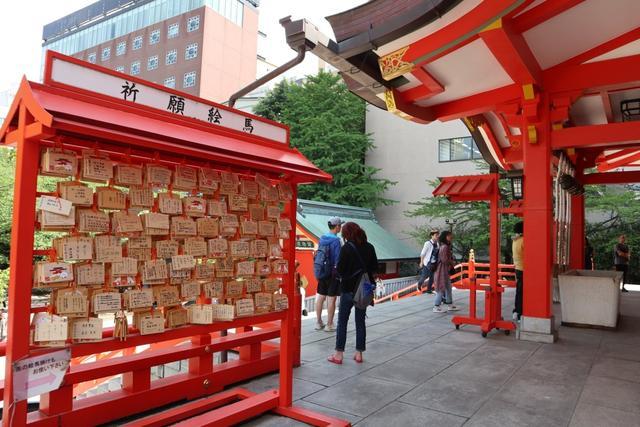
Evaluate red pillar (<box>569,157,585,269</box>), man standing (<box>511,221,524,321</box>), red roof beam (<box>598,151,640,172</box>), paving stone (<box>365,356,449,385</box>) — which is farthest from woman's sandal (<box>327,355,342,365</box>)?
red roof beam (<box>598,151,640,172</box>)

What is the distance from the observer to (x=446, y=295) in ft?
32.3

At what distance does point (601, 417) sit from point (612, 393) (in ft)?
2.46

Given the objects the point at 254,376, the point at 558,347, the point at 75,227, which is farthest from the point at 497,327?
the point at 75,227

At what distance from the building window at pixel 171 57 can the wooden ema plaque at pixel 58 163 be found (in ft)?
131

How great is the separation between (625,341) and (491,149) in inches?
205

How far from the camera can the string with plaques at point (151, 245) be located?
8.59 feet

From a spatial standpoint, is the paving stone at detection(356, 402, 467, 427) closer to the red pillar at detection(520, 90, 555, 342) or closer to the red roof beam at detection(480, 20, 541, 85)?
the red pillar at detection(520, 90, 555, 342)

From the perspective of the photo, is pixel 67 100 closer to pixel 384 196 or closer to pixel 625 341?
pixel 625 341

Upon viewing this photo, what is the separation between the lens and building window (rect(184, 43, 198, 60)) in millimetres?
37562

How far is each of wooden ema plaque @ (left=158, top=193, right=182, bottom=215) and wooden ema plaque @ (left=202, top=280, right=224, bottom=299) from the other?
634 millimetres

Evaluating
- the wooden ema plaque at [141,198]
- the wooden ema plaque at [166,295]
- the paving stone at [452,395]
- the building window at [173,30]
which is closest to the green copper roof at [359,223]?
the paving stone at [452,395]

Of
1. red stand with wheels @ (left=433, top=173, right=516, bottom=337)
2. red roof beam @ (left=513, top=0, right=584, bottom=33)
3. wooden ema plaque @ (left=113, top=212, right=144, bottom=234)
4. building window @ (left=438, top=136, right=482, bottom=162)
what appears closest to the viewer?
wooden ema plaque @ (left=113, top=212, right=144, bottom=234)

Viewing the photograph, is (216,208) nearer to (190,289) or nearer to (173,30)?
(190,289)

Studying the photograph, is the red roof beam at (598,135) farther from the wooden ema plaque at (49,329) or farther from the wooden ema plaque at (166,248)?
the wooden ema plaque at (49,329)
